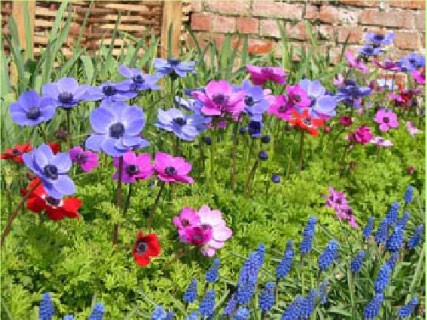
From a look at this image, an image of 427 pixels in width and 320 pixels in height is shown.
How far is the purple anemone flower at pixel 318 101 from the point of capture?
278 cm

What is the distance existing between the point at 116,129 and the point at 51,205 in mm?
233

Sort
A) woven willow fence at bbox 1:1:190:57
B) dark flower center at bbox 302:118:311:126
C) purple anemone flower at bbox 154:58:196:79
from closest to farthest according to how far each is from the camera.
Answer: purple anemone flower at bbox 154:58:196:79, dark flower center at bbox 302:118:311:126, woven willow fence at bbox 1:1:190:57

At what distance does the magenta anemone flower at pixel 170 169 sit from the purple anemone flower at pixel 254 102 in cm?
43

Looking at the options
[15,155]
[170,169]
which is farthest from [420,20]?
[15,155]

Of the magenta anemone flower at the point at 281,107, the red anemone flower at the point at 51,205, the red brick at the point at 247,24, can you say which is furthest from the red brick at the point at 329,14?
the red anemone flower at the point at 51,205

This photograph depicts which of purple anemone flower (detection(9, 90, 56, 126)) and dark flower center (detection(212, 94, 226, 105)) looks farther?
dark flower center (detection(212, 94, 226, 105))

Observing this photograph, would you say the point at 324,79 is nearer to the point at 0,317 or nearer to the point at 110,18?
the point at 110,18

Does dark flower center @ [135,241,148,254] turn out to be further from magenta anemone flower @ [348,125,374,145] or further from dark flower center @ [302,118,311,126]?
magenta anemone flower @ [348,125,374,145]

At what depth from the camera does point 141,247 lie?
1.96 meters

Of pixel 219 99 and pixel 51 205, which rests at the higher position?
pixel 219 99

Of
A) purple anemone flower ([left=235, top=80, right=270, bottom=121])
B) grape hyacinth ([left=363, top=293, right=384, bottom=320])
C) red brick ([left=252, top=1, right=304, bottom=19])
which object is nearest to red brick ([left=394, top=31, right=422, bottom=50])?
red brick ([left=252, top=1, right=304, bottom=19])

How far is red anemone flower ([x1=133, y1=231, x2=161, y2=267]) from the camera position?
1.94 m

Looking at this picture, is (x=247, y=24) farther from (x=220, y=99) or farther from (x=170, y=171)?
(x=170, y=171)

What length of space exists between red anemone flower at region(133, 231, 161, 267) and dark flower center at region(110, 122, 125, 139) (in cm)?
23
